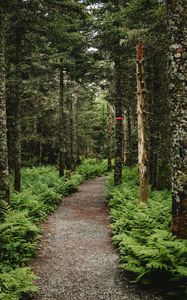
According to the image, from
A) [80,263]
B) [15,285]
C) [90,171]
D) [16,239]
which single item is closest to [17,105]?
[16,239]

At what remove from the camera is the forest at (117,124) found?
24.0 ft

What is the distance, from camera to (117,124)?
1869 cm

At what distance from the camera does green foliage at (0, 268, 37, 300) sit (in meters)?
6.02

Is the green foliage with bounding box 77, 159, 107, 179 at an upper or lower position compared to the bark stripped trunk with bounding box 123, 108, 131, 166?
lower

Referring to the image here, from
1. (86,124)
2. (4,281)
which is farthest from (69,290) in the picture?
(86,124)

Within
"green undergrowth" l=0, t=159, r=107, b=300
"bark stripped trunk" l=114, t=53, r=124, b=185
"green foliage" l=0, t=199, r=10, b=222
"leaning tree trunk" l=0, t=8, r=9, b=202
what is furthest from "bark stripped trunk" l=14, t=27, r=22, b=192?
"green foliage" l=0, t=199, r=10, b=222

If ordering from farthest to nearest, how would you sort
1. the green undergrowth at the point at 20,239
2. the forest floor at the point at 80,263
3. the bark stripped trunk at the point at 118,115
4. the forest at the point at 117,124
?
the bark stripped trunk at the point at 118,115 < the forest at the point at 117,124 < the forest floor at the point at 80,263 < the green undergrowth at the point at 20,239

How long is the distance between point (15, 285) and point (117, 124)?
13.1 m

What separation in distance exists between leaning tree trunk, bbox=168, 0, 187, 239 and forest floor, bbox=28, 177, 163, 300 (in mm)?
1887

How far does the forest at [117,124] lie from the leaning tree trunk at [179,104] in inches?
0.9

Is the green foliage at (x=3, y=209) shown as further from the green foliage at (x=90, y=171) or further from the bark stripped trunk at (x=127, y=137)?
the green foliage at (x=90, y=171)

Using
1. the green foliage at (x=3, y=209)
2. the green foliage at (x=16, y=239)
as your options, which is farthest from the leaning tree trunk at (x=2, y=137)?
the green foliage at (x=16, y=239)

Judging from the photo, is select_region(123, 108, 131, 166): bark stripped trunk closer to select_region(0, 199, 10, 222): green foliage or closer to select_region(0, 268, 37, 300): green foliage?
select_region(0, 199, 10, 222): green foliage

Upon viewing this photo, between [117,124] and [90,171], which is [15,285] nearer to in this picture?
[117,124]
